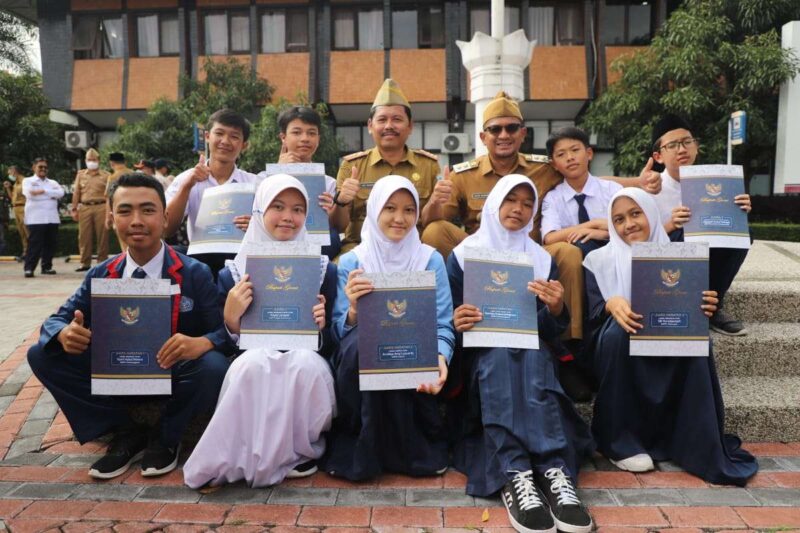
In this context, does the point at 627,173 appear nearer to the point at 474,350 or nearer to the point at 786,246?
the point at 786,246

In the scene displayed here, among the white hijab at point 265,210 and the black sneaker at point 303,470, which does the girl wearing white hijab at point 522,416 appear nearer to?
the black sneaker at point 303,470

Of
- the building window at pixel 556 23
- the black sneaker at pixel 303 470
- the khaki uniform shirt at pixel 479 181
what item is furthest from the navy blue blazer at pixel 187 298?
the building window at pixel 556 23

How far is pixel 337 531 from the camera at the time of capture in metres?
2.35

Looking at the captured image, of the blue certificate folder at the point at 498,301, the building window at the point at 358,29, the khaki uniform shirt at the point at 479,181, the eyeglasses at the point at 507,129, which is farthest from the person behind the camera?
the building window at the point at 358,29

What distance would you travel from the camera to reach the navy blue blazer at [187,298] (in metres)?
2.88

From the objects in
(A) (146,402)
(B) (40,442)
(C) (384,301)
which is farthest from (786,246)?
(B) (40,442)

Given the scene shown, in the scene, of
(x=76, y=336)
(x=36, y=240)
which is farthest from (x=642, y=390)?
(x=36, y=240)

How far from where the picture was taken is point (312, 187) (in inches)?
145

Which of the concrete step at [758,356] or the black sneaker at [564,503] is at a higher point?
the concrete step at [758,356]

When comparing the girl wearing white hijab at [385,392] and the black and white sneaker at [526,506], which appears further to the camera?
the girl wearing white hijab at [385,392]

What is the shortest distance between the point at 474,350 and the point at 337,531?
1.05 meters

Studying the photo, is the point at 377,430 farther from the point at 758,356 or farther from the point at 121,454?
the point at 758,356

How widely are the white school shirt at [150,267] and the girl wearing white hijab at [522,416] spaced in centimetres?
150

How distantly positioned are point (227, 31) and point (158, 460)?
17.2 meters
